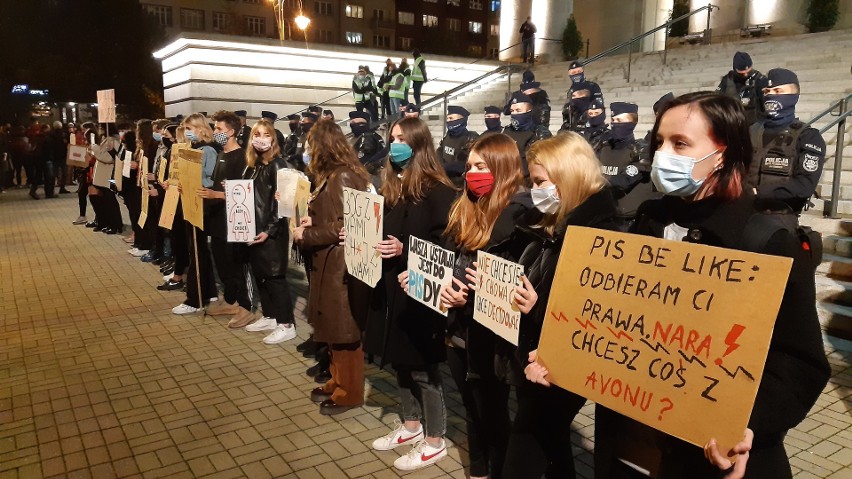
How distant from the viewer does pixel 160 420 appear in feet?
15.5

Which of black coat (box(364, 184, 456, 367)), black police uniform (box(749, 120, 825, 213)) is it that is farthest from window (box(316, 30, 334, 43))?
black coat (box(364, 184, 456, 367))

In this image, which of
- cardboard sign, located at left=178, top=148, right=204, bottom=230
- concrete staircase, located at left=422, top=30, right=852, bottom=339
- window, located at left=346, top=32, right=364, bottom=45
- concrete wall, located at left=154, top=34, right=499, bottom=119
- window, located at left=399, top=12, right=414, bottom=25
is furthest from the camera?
window, located at left=399, top=12, right=414, bottom=25

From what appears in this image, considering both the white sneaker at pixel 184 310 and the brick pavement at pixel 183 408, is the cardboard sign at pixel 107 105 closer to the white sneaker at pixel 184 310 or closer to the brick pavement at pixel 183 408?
the brick pavement at pixel 183 408

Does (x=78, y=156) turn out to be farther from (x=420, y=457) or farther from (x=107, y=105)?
(x=420, y=457)

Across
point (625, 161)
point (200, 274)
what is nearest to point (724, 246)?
point (625, 161)

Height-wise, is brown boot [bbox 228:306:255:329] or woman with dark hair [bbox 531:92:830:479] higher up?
woman with dark hair [bbox 531:92:830:479]

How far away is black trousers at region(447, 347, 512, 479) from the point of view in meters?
3.21

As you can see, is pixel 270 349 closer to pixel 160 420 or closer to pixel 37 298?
pixel 160 420

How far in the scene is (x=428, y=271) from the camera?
3404mm

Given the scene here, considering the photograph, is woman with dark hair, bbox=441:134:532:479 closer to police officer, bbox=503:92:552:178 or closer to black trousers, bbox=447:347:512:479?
black trousers, bbox=447:347:512:479

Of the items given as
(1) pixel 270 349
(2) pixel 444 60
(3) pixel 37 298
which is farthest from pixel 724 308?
(2) pixel 444 60

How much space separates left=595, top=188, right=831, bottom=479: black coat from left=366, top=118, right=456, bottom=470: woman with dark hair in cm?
190

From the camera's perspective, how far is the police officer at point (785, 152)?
540 centimetres

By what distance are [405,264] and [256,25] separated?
71217 mm
